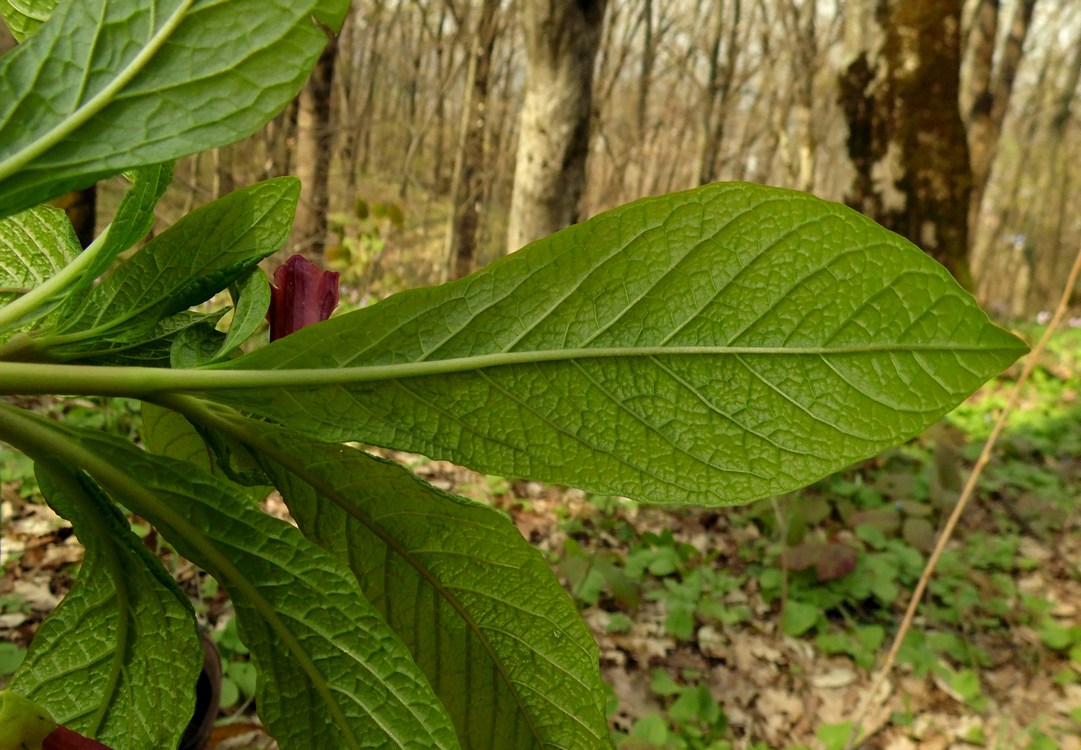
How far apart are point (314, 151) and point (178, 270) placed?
587 centimetres

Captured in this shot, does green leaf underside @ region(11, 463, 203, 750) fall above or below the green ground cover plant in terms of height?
below

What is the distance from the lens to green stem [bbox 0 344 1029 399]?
0.30 metres

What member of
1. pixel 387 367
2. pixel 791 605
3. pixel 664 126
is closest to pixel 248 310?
pixel 387 367

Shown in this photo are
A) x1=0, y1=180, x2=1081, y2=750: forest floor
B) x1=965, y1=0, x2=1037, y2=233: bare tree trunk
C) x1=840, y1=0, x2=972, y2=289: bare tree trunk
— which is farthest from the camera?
x1=965, y1=0, x2=1037, y2=233: bare tree trunk

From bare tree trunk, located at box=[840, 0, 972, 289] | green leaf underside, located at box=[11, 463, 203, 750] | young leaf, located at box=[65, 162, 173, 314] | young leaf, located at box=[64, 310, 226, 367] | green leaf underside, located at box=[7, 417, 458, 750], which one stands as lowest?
green leaf underside, located at box=[11, 463, 203, 750]

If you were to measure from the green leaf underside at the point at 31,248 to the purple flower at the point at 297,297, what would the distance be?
0.45 feet

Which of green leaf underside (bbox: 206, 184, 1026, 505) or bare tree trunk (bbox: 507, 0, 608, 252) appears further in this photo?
bare tree trunk (bbox: 507, 0, 608, 252)

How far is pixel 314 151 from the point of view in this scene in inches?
228

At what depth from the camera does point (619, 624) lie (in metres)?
2.72

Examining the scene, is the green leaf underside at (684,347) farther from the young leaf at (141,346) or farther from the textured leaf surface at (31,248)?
the textured leaf surface at (31,248)

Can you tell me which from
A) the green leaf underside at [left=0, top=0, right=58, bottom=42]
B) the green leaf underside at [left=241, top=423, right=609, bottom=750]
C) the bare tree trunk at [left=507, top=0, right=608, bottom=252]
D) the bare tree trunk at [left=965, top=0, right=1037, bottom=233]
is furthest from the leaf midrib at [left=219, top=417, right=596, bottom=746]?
the bare tree trunk at [left=965, top=0, right=1037, bottom=233]

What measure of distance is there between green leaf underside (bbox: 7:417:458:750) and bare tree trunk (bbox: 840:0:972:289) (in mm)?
4699

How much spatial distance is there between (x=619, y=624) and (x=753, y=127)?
15106mm

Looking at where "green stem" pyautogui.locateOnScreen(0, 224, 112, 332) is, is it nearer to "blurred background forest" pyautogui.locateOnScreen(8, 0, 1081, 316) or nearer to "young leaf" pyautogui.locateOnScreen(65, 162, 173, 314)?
"young leaf" pyautogui.locateOnScreen(65, 162, 173, 314)
